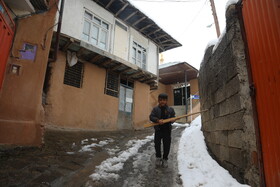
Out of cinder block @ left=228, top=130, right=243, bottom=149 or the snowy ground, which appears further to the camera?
the snowy ground

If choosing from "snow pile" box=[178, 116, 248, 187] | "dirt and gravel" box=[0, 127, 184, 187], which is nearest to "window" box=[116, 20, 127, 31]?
"dirt and gravel" box=[0, 127, 184, 187]

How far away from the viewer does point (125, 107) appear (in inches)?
429

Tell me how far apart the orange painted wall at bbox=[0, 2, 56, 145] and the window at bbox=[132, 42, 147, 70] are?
7.37 meters

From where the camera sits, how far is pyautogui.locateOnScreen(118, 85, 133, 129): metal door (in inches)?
412

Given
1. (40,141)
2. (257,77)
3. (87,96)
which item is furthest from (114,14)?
(257,77)

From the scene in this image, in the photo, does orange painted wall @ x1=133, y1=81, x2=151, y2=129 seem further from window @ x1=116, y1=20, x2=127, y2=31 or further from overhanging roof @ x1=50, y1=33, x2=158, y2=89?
window @ x1=116, y1=20, x2=127, y2=31

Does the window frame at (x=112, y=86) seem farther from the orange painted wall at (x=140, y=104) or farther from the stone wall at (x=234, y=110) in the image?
the stone wall at (x=234, y=110)

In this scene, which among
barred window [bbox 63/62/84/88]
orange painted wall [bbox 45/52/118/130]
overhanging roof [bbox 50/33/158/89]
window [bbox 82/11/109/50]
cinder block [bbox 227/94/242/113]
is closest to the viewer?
cinder block [bbox 227/94/242/113]

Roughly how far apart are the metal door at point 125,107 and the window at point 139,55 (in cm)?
192

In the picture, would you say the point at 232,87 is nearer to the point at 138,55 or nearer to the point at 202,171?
the point at 202,171

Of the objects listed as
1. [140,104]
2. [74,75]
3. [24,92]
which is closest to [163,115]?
[24,92]

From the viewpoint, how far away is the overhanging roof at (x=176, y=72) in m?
14.7

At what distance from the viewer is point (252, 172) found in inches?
87.4

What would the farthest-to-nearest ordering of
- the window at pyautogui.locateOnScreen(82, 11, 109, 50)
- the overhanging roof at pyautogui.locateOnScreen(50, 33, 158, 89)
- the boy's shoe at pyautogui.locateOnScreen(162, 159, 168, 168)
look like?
1. the window at pyautogui.locateOnScreen(82, 11, 109, 50)
2. the overhanging roof at pyautogui.locateOnScreen(50, 33, 158, 89)
3. the boy's shoe at pyautogui.locateOnScreen(162, 159, 168, 168)
